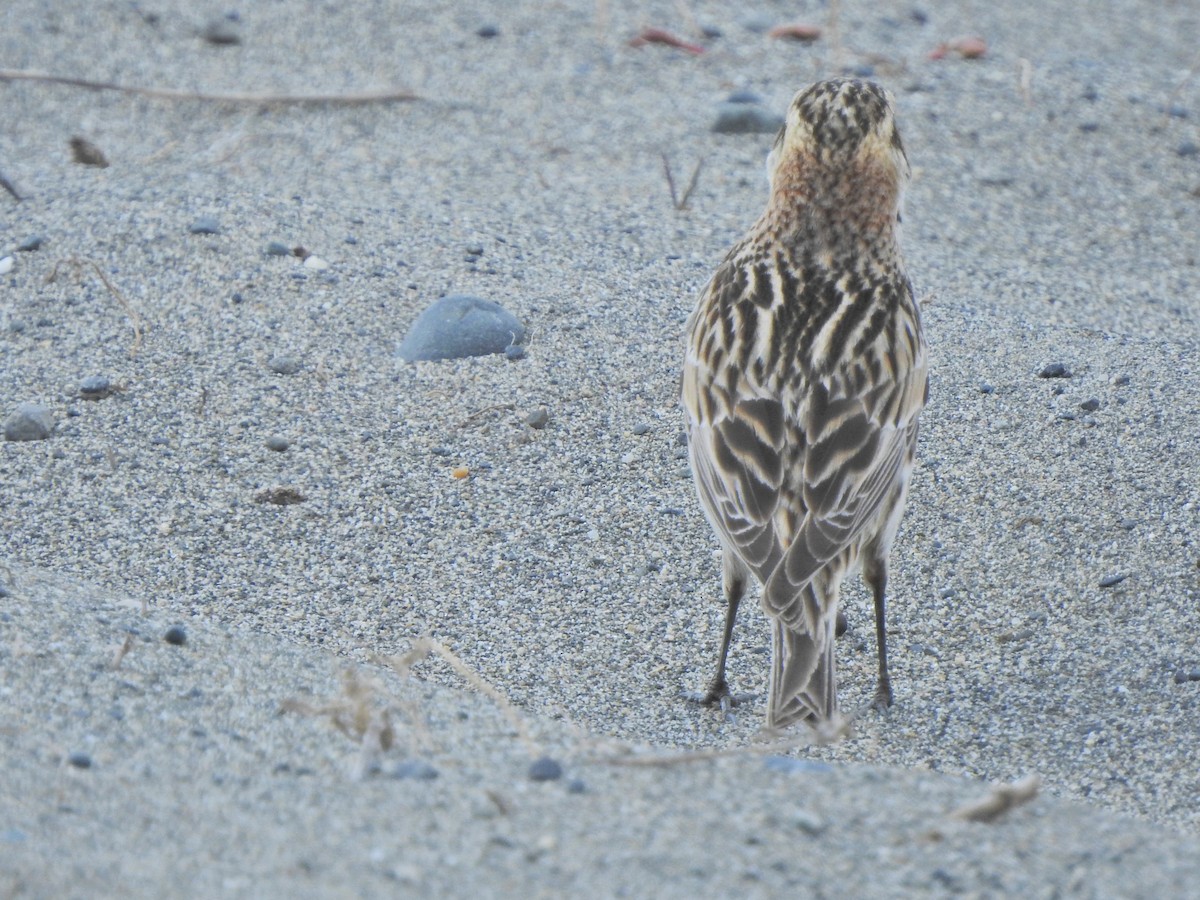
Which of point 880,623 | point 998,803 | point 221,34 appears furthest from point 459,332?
point 221,34

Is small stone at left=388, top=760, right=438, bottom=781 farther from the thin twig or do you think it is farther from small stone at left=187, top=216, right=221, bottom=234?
the thin twig

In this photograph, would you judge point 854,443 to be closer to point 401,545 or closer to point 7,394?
point 401,545

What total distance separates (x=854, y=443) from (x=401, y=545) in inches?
63.8

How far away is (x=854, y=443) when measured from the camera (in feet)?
15.2

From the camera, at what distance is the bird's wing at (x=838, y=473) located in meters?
4.34

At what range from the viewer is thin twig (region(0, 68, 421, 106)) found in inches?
331

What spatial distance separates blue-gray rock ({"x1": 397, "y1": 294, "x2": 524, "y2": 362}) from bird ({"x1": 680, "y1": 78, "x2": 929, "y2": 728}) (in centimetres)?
124

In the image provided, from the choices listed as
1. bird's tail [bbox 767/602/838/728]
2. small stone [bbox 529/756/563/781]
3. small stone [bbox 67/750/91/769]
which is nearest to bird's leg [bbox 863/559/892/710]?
bird's tail [bbox 767/602/838/728]

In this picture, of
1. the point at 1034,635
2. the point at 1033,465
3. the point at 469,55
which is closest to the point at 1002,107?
the point at 469,55

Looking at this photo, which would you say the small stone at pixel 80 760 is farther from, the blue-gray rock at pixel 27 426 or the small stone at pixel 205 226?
the small stone at pixel 205 226

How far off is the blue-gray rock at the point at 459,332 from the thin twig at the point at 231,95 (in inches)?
96.2

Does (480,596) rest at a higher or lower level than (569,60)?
lower

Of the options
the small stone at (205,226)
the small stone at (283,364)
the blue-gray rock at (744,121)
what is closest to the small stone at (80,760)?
the small stone at (283,364)

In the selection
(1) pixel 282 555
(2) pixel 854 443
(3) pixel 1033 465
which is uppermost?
(2) pixel 854 443
